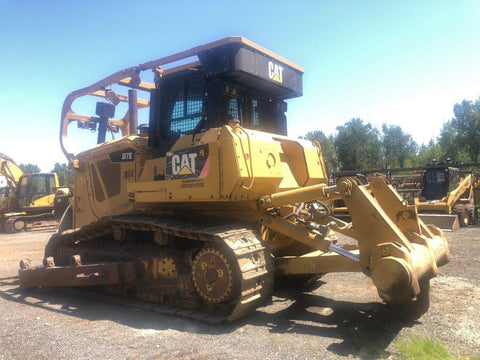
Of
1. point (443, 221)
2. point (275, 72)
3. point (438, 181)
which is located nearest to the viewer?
point (275, 72)

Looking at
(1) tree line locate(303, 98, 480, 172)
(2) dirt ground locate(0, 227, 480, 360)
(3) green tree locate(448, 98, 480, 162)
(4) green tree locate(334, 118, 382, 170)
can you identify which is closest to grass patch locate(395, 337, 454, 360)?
(2) dirt ground locate(0, 227, 480, 360)

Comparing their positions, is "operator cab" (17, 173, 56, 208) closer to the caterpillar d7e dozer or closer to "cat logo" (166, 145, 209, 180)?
the caterpillar d7e dozer

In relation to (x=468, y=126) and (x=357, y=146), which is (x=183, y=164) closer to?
(x=468, y=126)

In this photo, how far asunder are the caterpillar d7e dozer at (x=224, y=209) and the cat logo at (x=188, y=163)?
19mm

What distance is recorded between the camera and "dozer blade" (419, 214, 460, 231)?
13.2 meters

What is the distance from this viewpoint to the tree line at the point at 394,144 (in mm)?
53594

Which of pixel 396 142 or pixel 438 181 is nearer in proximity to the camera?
pixel 438 181

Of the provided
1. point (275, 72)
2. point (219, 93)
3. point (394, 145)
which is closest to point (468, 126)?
point (394, 145)

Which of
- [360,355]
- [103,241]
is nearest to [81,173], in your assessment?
[103,241]

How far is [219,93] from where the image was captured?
5.56 m

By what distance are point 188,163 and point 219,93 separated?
1.08 metres

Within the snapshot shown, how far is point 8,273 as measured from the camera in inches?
340

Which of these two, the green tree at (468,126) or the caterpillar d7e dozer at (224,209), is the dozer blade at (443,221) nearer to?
the caterpillar d7e dozer at (224,209)

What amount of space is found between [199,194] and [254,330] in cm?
178
